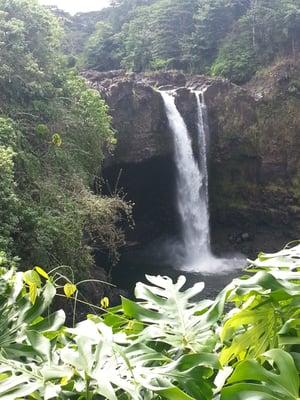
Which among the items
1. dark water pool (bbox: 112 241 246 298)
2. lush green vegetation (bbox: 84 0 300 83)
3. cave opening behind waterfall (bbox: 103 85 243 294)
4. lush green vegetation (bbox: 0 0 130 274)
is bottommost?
dark water pool (bbox: 112 241 246 298)

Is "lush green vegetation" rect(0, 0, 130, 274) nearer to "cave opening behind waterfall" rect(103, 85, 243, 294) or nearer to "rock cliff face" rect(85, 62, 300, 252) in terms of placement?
"rock cliff face" rect(85, 62, 300, 252)

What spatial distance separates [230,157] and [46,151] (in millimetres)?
8859

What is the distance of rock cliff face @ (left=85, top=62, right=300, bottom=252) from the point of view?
15.0 metres

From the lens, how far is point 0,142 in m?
7.33

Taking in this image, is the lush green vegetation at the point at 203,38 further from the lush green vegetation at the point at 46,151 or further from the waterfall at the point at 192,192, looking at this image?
the lush green vegetation at the point at 46,151

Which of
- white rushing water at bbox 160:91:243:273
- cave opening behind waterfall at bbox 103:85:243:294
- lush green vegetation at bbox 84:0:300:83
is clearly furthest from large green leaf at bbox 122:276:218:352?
lush green vegetation at bbox 84:0:300:83

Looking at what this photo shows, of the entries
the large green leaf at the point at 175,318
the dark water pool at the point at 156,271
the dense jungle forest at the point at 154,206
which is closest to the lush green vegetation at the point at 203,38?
the dense jungle forest at the point at 154,206

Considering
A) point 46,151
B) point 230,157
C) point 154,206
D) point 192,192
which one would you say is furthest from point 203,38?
point 46,151

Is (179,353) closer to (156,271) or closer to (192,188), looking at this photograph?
(156,271)

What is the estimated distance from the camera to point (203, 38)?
2197cm

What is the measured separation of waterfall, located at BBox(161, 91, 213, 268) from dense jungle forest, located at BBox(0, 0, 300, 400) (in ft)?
0.16

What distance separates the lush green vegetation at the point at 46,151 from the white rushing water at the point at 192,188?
16.3 ft

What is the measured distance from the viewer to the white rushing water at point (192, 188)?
1557 cm

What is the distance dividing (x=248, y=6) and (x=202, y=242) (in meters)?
13.1
